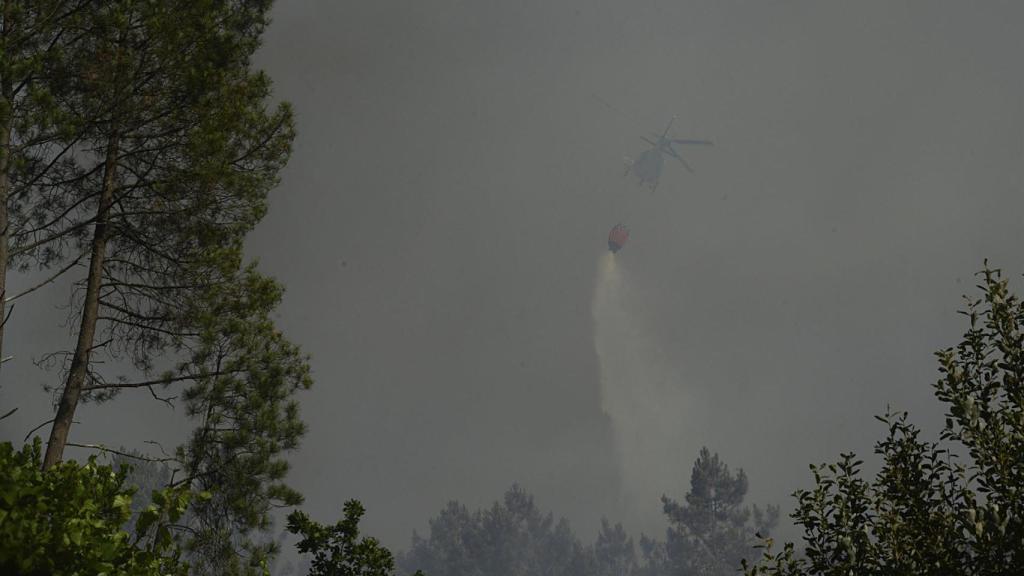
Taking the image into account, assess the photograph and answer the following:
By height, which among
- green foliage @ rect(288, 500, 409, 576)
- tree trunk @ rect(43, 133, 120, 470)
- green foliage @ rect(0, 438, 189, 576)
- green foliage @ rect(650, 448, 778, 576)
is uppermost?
green foliage @ rect(650, 448, 778, 576)

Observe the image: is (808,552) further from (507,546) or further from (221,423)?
(507,546)

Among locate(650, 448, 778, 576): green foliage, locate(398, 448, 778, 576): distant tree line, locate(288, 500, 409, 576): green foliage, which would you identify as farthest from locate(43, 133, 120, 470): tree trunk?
locate(650, 448, 778, 576): green foliage

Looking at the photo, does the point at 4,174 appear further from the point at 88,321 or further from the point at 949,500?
the point at 949,500

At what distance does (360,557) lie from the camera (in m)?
15.3

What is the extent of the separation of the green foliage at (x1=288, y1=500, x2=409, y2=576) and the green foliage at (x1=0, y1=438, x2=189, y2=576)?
11092 millimetres

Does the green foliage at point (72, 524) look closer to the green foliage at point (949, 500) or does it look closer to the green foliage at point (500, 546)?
the green foliage at point (949, 500)

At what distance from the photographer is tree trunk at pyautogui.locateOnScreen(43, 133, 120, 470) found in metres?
12.5

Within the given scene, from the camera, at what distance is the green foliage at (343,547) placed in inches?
601

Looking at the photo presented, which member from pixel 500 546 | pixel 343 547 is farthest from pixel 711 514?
pixel 343 547

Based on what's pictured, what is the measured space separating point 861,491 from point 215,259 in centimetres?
A: 1183

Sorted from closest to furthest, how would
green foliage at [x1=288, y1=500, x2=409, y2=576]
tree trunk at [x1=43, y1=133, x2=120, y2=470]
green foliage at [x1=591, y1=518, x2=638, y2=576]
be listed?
A: tree trunk at [x1=43, y1=133, x2=120, y2=470]
green foliage at [x1=288, y1=500, x2=409, y2=576]
green foliage at [x1=591, y1=518, x2=638, y2=576]

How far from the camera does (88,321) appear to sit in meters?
13.5

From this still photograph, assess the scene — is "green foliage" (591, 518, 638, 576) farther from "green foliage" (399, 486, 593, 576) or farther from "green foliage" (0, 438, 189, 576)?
"green foliage" (0, 438, 189, 576)

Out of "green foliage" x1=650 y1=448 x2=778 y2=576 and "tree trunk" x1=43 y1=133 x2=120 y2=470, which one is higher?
"green foliage" x1=650 y1=448 x2=778 y2=576
